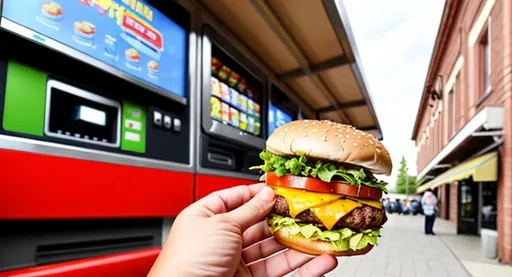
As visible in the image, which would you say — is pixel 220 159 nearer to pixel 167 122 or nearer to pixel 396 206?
pixel 167 122

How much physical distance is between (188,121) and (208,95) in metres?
0.29

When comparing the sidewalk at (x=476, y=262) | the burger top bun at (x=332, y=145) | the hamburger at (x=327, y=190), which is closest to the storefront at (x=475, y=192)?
the sidewalk at (x=476, y=262)

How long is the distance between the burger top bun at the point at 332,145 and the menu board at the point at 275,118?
173 cm

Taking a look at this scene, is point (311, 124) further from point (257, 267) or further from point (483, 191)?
point (483, 191)

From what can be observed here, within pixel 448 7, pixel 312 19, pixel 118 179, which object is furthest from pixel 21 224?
pixel 448 7

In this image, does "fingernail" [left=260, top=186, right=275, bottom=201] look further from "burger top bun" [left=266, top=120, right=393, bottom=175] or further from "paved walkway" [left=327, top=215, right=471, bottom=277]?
"paved walkway" [left=327, top=215, right=471, bottom=277]

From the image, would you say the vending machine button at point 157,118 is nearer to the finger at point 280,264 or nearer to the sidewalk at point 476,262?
the finger at point 280,264

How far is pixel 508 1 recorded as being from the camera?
21.9 ft

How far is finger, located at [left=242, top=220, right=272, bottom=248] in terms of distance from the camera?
191 cm

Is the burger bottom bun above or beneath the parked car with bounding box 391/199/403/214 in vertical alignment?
above

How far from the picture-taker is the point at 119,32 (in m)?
1.85

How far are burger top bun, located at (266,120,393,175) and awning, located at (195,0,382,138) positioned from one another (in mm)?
1103

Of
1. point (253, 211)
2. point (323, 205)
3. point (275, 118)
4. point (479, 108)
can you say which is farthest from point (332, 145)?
point (479, 108)

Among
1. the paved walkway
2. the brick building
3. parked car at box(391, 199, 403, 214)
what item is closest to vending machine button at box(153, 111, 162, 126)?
the paved walkway
